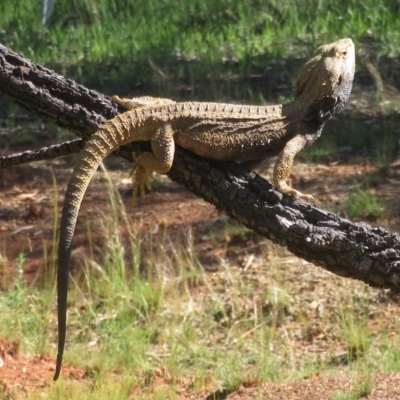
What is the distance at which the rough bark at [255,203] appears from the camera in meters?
3.78

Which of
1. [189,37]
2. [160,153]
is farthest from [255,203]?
[189,37]

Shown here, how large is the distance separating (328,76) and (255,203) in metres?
1.02

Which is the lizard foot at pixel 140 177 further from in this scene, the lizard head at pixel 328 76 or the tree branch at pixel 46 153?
the lizard head at pixel 328 76

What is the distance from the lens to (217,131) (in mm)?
4109

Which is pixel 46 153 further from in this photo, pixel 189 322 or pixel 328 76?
pixel 189 322

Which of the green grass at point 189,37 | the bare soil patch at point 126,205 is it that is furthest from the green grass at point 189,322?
the green grass at point 189,37

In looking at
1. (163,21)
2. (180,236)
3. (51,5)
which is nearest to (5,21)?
(51,5)

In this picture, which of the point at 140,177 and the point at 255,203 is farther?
the point at 140,177

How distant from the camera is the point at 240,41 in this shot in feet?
37.0

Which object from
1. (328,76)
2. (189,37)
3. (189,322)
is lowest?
(189,322)

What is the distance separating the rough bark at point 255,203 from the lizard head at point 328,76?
0.75m

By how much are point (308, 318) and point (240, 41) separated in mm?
4951

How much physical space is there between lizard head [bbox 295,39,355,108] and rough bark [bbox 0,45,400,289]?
0.75 m

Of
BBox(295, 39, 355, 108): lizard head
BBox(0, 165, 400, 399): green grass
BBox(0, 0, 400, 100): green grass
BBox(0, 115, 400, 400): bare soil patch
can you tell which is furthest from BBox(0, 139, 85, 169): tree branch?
BBox(0, 0, 400, 100): green grass
